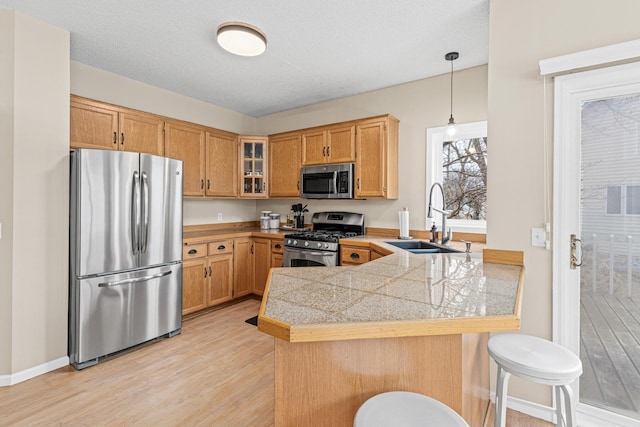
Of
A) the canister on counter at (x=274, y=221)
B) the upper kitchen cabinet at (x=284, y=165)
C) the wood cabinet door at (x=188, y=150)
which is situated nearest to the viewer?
the wood cabinet door at (x=188, y=150)

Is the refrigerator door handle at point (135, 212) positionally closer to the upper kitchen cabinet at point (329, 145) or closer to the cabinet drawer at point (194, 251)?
the cabinet drawer at point (194, 251)

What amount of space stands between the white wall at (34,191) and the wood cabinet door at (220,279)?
1.42 metres

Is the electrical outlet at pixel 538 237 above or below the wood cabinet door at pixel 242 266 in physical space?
above

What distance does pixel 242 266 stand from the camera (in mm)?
4047

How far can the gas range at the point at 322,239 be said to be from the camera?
3378 millimetres

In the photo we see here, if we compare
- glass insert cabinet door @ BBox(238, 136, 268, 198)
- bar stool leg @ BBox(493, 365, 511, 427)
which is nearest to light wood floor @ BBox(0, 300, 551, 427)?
bar stool leg @ BBox(493, 365, 511, 427)

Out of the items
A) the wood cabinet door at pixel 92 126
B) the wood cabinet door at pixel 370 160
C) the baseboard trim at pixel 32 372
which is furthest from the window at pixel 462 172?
the baseboard trim at pixel 32 372

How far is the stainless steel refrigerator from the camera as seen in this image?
2.42 metres

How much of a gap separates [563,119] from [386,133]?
1.78 metres

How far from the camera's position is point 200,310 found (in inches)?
143

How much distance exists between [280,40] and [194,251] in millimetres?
2401

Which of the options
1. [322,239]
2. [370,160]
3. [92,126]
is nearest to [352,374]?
[322,239]

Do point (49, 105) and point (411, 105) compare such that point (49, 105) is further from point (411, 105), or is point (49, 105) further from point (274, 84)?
point (411, 105)

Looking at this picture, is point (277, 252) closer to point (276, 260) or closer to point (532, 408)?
point (276, 260)
